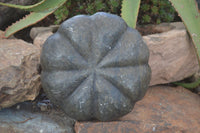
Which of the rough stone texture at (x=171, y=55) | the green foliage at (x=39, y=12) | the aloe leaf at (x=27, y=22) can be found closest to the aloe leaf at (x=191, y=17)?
the rough stone texture at (x=171, y=55)

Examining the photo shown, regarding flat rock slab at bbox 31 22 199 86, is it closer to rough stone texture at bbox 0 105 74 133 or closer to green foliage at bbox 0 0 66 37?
green foliage at bbox 0 0 66 37

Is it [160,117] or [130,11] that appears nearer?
[160,117]

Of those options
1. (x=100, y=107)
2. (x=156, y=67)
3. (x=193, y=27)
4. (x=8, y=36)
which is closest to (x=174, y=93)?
(x=156, y=67)

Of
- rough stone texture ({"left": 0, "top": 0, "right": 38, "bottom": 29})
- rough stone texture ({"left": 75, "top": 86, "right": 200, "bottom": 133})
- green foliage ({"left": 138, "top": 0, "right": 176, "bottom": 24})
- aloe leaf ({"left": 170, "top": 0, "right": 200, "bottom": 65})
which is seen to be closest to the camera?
rough stone texture ({"left": 75, "top": 86, "right": 200, "bottom": 133})

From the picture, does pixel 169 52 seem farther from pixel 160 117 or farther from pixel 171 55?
pixel 160 117

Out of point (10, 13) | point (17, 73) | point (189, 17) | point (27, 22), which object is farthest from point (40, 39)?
point (189, 17)

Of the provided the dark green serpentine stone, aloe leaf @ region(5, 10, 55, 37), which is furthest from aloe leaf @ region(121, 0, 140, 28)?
aloe leaf @ region(5, 10, 55, 37)
